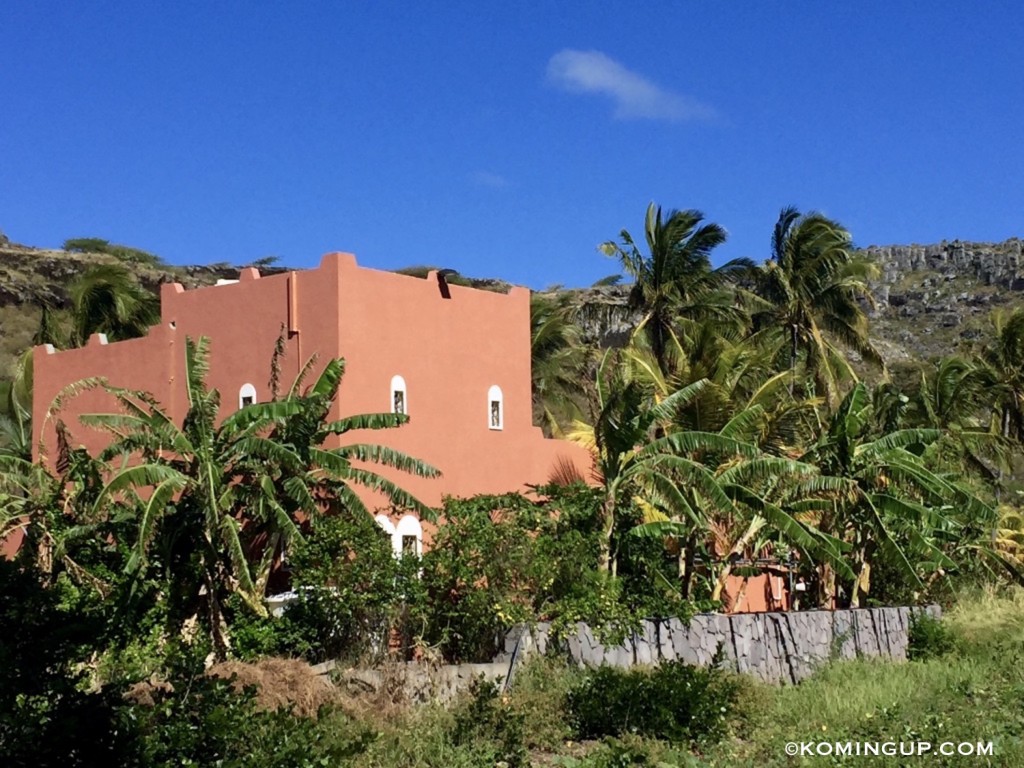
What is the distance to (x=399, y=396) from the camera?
2069 centimetres

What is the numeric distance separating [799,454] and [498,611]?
846 centimetres

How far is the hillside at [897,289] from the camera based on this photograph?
53.7 metres

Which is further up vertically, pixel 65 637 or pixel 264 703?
pixel 65 637

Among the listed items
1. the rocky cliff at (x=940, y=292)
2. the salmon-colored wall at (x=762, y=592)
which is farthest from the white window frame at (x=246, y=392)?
the rocky cliff at (x=940, y=292)

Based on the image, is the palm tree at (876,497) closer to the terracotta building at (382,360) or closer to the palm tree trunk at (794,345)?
the terracotta building at (382,360)

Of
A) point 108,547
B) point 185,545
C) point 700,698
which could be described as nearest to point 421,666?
point 700,698

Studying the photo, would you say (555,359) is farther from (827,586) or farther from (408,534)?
(408,534)

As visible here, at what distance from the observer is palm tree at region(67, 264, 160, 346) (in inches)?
1201

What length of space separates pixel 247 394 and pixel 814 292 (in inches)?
672

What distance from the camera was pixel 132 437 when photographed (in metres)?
17.9

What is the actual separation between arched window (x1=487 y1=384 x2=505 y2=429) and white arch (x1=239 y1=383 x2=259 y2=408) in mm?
4273

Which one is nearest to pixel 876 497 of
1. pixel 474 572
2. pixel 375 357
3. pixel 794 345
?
pixel 474 572

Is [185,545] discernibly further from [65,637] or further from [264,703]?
[65,637]

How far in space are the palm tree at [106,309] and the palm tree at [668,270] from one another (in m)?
11.9
